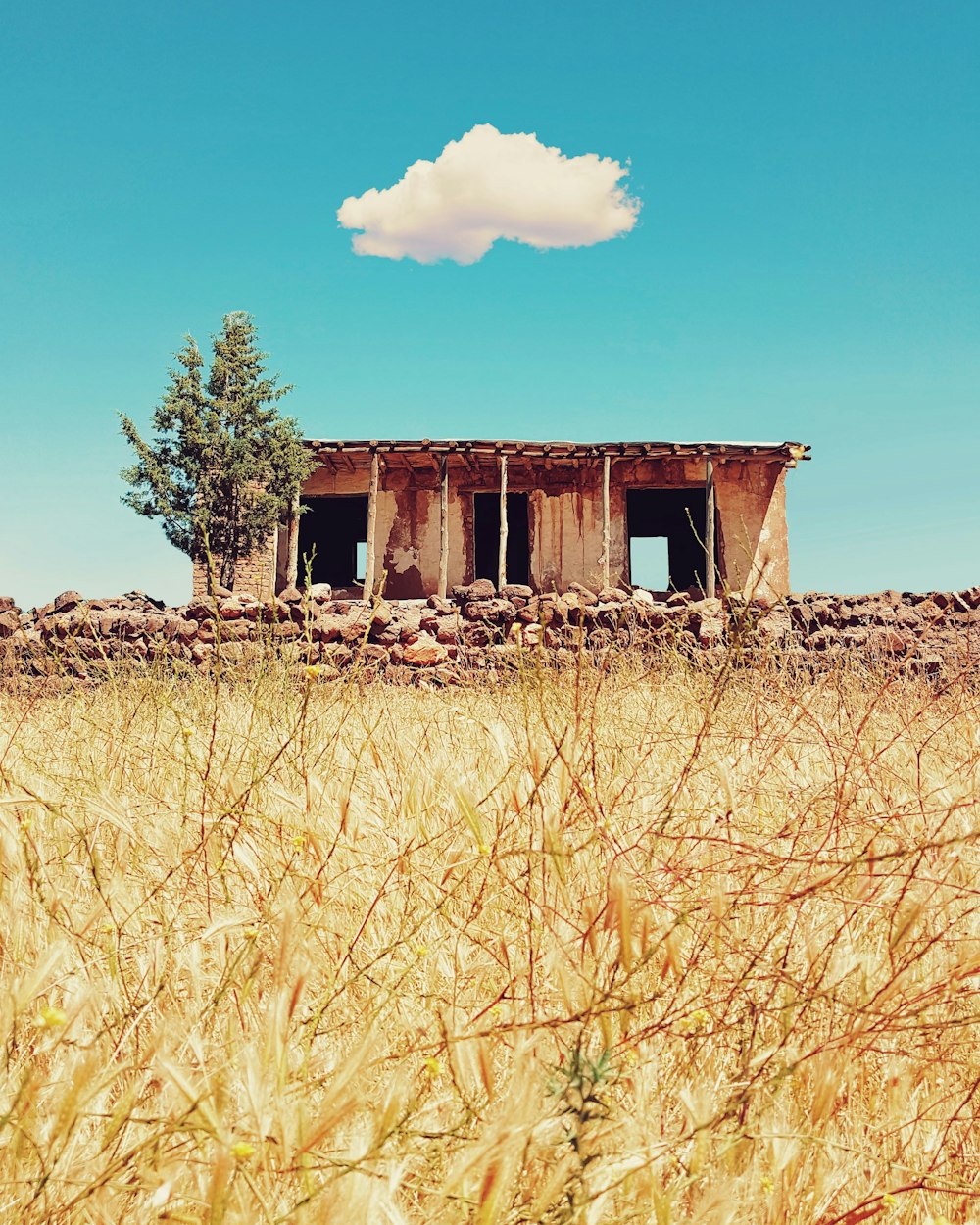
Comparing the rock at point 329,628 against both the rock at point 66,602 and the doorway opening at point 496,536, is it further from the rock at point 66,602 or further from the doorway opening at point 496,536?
the doorway opening at point 496,536

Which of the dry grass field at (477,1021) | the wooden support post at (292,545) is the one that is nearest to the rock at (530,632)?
the dry grass field at (477,1021)

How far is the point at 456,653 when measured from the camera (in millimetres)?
8914

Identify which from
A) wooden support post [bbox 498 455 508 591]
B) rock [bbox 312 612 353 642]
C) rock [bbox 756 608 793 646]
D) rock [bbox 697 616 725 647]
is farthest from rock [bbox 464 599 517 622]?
wooden support post [bbox 498 455 508 591]

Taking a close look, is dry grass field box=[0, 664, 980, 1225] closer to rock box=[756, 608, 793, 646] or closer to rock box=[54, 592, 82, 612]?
rock box=[756, 608, 793, 646]

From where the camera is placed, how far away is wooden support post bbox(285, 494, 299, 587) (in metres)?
17.8

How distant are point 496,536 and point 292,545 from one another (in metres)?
5.82

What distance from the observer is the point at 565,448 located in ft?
57.6

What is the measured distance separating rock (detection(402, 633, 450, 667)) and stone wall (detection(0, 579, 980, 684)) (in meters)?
0.01

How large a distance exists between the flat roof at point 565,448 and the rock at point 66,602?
8.69 metres

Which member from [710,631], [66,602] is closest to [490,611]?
[710,631]

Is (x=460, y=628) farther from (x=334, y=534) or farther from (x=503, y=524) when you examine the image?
(x=334, y=534)

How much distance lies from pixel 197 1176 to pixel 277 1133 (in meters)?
0.16

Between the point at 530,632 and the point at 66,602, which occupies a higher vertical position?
the point at 66,602

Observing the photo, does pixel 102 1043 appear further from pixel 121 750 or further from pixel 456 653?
pixel 456 653
